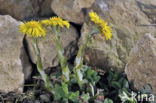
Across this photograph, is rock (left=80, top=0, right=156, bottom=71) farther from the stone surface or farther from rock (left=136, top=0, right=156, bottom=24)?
the stone surface

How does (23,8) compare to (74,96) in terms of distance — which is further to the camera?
(23,8)

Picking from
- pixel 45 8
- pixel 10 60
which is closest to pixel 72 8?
pixel 45 8

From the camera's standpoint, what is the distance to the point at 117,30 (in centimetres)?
317

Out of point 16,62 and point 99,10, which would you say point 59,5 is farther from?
point 16,62

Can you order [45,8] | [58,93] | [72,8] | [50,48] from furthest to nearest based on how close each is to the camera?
[45,8] → [72,8] → [50,48] → [58,93]

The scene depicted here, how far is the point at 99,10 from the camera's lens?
3164 millimetres

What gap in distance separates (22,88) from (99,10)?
178cm

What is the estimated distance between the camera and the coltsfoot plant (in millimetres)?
2314

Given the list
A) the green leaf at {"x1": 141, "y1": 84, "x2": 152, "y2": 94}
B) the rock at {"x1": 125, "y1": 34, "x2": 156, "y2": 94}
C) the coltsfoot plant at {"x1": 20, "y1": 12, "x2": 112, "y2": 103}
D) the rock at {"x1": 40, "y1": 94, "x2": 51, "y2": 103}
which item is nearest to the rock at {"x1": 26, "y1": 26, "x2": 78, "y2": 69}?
the coltsfoot plant at {"x1": 20, "y1": 12, "x2": 112, "y2": 103}

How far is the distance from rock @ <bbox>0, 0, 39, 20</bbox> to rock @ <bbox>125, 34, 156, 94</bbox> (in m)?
1.98

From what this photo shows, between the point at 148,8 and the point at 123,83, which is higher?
the point at 148,8

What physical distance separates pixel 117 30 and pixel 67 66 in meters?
1.14

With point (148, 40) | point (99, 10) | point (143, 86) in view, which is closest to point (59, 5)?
point (99, 10)

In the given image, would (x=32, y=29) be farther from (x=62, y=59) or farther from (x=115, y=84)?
(x=115, y=84)
